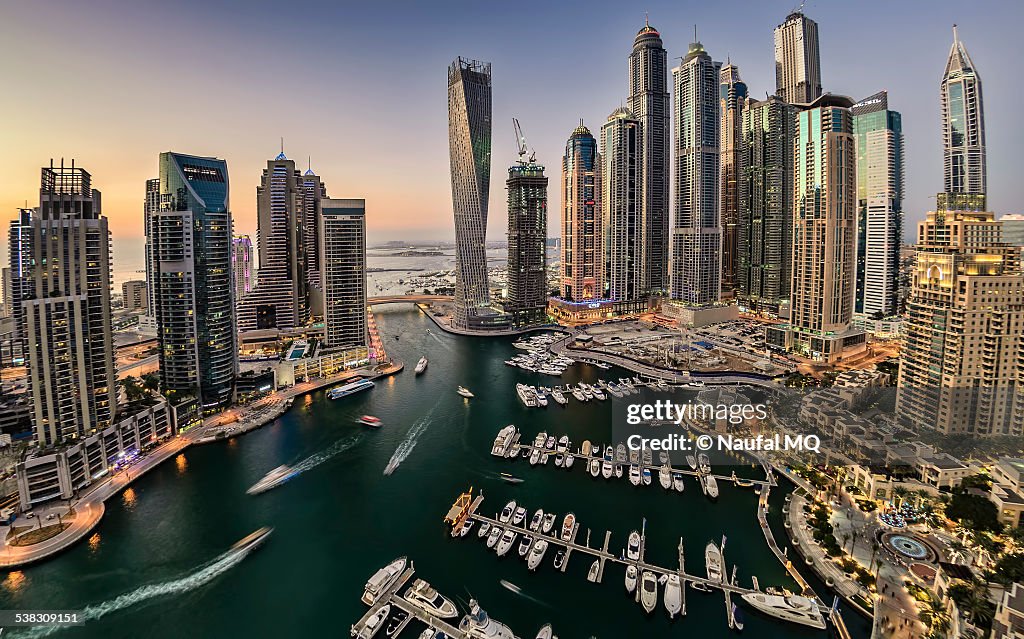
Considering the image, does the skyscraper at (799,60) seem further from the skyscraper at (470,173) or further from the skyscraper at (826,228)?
the skyscraper at (470,173)

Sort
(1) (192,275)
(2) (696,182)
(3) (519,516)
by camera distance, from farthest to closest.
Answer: (2) (696,182) → (1) (192,275) → (3) (519,516)

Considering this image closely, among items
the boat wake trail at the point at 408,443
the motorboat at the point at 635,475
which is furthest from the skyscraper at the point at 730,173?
the boat wake trail at the point at 408,443

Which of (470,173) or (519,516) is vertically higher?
(470,173)

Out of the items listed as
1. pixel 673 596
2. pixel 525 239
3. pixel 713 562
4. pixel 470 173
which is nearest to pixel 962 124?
pixel 525 239

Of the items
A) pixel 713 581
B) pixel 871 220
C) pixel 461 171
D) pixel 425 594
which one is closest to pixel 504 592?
pixel 425 594

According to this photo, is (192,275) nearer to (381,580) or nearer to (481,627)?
(381,580)

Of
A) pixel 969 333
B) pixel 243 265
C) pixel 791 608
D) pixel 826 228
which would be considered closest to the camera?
pixel 791 608
